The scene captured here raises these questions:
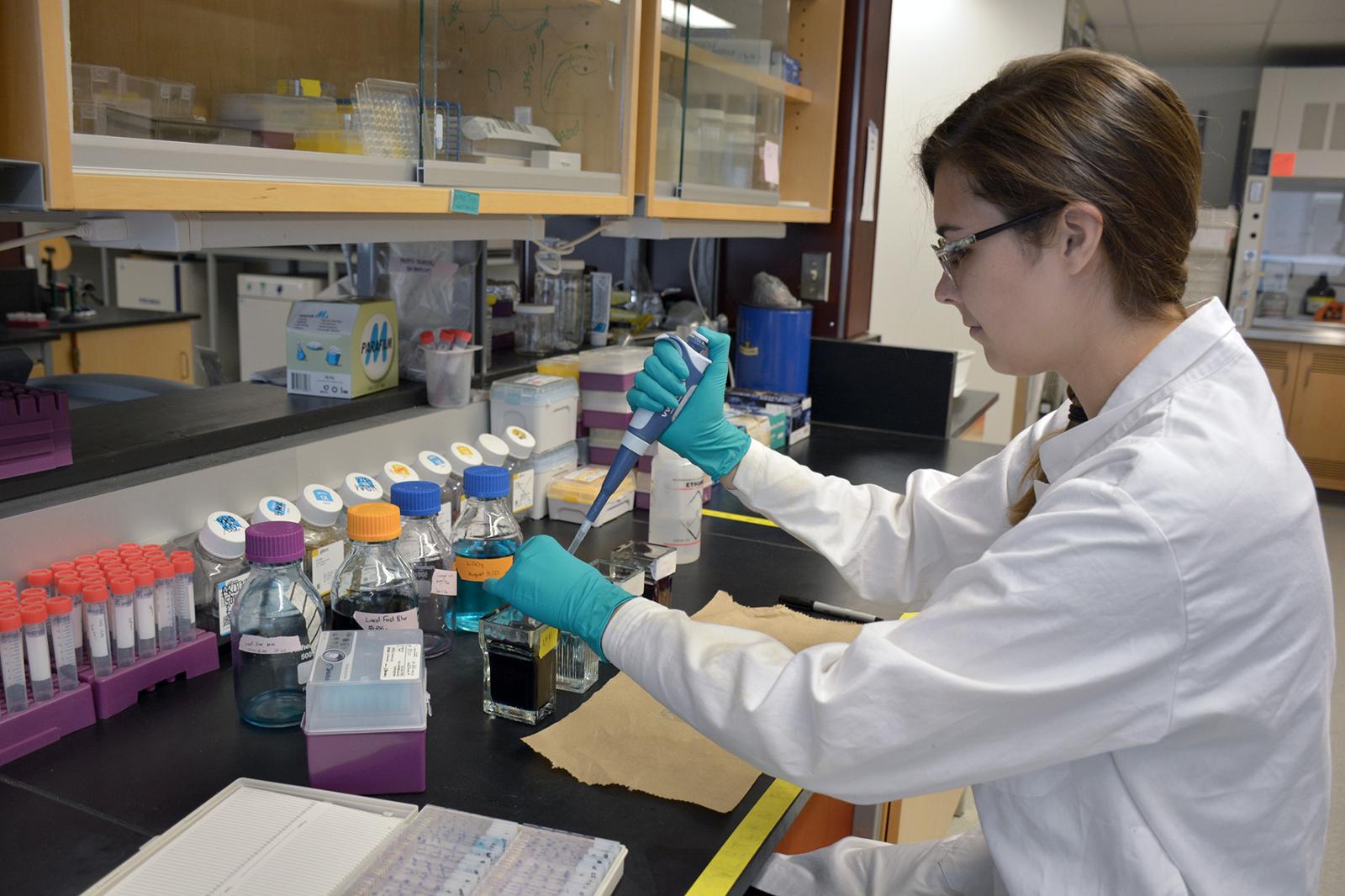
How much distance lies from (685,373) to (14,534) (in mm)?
819

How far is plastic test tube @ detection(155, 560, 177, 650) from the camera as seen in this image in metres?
1.18

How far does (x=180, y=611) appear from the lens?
1.23m

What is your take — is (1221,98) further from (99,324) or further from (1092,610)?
(1092,610)

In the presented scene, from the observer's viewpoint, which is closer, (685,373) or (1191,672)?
(1191,672)

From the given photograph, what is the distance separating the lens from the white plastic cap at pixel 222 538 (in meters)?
1.29

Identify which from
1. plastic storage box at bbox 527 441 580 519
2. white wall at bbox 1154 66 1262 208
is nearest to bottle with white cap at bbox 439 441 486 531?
plastic storage box at bbox 527 441 580 519

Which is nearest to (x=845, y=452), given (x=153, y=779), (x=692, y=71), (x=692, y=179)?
(x=692, y=179)

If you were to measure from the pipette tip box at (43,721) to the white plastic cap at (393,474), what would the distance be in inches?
22.1

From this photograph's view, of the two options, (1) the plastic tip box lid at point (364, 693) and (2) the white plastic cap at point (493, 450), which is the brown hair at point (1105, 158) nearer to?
(1) the plastic tip box lid at point (364, 693)

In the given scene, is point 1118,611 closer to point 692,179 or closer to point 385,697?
point 385,697

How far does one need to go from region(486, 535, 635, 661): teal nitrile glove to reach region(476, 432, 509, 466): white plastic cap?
2.21ft

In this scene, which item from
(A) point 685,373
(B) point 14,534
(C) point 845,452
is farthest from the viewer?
(C) point 845,452

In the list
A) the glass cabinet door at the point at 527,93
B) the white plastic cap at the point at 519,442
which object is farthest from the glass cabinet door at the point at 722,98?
the white plastic cap at the point at 519,442

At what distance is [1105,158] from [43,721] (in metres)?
1.22
